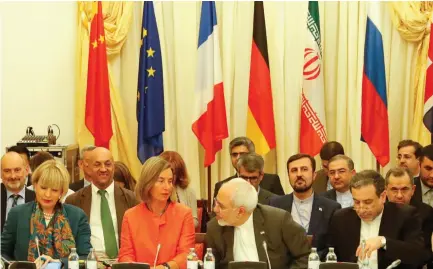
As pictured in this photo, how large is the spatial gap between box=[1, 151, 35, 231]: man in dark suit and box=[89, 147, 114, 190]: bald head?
583mm

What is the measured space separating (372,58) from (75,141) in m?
3.38

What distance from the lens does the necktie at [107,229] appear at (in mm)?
5906

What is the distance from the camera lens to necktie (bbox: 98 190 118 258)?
5906mm

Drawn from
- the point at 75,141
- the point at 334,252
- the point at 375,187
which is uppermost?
the point at 75,141

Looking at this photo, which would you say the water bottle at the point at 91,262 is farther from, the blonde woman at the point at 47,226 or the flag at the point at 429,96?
the flag at the point at 429,96

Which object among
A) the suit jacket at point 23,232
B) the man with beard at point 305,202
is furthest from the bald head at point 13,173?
the man with beard at point 305,202

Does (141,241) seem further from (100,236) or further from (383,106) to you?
(383,106)

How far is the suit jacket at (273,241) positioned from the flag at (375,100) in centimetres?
368

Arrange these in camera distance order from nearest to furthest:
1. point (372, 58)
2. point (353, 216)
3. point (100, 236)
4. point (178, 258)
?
1. point (178, 258)
2. point (353, 216)
3. point (100, 236)
4. point (372, 58)

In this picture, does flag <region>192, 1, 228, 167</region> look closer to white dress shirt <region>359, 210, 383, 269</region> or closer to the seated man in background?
the seated man in background

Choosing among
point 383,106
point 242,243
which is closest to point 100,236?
point 242,243

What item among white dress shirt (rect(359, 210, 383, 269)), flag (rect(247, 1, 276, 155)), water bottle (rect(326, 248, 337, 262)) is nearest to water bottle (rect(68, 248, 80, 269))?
water bottle (rect(326, 248, 337, 262))

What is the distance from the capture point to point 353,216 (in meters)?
5.45

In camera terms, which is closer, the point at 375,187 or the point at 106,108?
the point at 375,187
